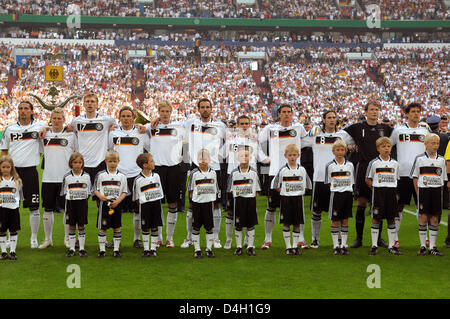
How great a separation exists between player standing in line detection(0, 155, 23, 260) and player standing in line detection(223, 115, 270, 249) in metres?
2.98

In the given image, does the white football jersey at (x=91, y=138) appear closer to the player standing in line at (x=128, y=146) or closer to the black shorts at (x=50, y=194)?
the player standing in line at (x=128, y=146)

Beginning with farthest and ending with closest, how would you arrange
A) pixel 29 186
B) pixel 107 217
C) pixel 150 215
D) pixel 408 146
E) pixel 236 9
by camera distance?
pixel 236 9
pixel 408 146
pixel 29 186
pixel 150 215
pixel 107 217

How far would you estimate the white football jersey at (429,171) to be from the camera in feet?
27.6

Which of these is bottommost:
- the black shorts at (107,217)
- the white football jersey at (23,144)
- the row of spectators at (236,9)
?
the black shorts at (107,217)

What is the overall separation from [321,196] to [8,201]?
4468 millimetres

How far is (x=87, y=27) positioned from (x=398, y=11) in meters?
29.1

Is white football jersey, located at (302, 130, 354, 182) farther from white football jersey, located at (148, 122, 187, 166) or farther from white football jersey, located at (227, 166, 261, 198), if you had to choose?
white football jersey, located at (148, 122, 187, 166)

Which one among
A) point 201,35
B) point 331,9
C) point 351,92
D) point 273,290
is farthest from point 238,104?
point 273,290

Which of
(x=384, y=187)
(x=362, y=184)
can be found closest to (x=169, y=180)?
(x=362, y=184)

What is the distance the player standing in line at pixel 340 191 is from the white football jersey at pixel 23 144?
4337 millimetres

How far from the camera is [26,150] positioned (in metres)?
8.78

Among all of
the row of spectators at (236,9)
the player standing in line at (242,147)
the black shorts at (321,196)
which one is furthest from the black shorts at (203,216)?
the row of spectators at (236,9)

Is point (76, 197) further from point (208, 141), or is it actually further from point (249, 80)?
point (249, 80)

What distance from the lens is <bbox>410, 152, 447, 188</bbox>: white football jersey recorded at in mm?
8406
